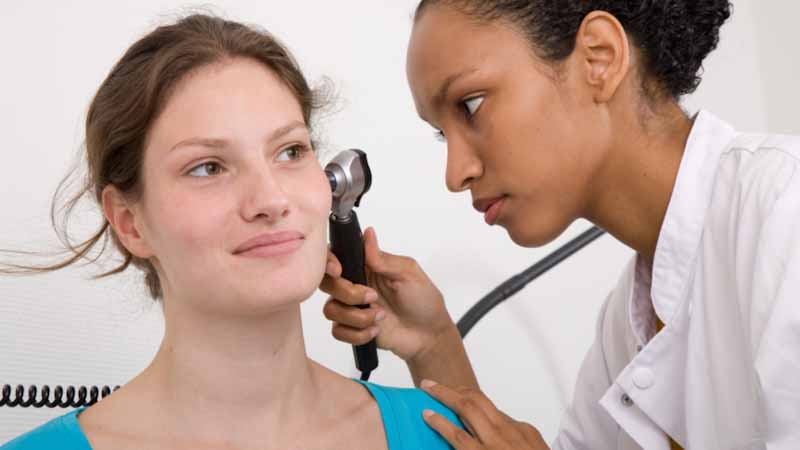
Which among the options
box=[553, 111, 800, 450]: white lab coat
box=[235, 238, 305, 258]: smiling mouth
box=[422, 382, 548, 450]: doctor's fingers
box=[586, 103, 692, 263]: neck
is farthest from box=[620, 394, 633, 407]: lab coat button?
box=[235, 238, 305, 258]: smiling mouth

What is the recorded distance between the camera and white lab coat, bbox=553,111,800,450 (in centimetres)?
110

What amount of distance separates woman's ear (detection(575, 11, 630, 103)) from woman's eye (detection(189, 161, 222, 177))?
521 millimetres

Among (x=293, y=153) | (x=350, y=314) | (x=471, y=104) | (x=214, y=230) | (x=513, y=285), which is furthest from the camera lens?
(x=513, y=285)

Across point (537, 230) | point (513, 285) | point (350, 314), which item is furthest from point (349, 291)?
point (513, 285)

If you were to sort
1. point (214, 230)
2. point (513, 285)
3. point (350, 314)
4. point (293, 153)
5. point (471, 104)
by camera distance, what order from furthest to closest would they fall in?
point (513, 285) → point (350, 314) → point (471, 104) → point (293, 153) → point (214, 230)

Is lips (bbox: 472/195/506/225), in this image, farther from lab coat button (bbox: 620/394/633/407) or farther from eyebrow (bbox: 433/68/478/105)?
lab coat button (bbox: 620/394/633/407)

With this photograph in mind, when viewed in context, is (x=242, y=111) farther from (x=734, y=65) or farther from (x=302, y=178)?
(x=734, y=65)

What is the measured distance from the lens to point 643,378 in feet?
4.49

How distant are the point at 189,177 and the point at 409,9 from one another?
1109mm

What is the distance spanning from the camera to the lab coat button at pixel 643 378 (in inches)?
53.9

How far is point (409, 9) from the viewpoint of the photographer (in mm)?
2078

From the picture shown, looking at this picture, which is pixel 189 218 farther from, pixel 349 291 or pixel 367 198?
pixel 367 198

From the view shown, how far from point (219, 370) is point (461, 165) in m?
0.44

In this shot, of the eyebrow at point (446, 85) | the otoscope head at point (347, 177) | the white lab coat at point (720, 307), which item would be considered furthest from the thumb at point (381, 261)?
the white lab coat at point (720, 307)
